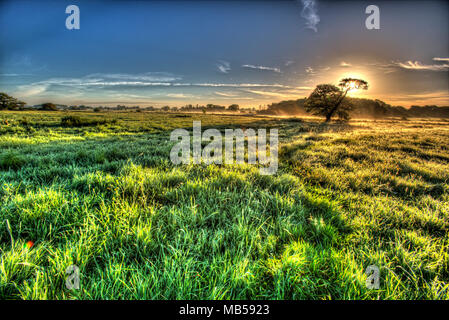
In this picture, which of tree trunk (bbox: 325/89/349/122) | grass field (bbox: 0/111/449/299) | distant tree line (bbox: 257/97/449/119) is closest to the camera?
grass field (bbox: 0/111/449/299)

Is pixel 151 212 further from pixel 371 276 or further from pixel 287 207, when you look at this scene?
pixel 371 276

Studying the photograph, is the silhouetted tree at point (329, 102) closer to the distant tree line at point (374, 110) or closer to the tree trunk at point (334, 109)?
the tree trunk at point (334, 109)

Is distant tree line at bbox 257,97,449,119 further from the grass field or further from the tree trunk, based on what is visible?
the grass field

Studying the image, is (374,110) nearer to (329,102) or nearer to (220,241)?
(329,102)

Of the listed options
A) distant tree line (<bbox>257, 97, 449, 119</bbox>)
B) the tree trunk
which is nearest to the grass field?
the tree trunk

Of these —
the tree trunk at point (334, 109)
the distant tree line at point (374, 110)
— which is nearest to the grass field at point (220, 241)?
the tree trunk at point (334, 109)

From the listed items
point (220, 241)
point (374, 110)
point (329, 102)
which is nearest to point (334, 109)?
point (329, 102)

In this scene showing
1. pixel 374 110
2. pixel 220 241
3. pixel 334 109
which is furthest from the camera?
pixel 374 110

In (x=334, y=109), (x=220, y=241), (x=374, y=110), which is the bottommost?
(x=220, y=241)

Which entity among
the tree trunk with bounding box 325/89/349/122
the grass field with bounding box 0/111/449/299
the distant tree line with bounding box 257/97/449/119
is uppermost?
the distant tree line with bounding box 257/97/449/119

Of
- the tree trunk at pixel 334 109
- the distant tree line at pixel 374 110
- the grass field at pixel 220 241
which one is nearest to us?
the grass field at pixel 220 241

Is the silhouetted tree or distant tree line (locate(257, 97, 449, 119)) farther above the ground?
distant tree line (locate(257, 97, 449, 119))
